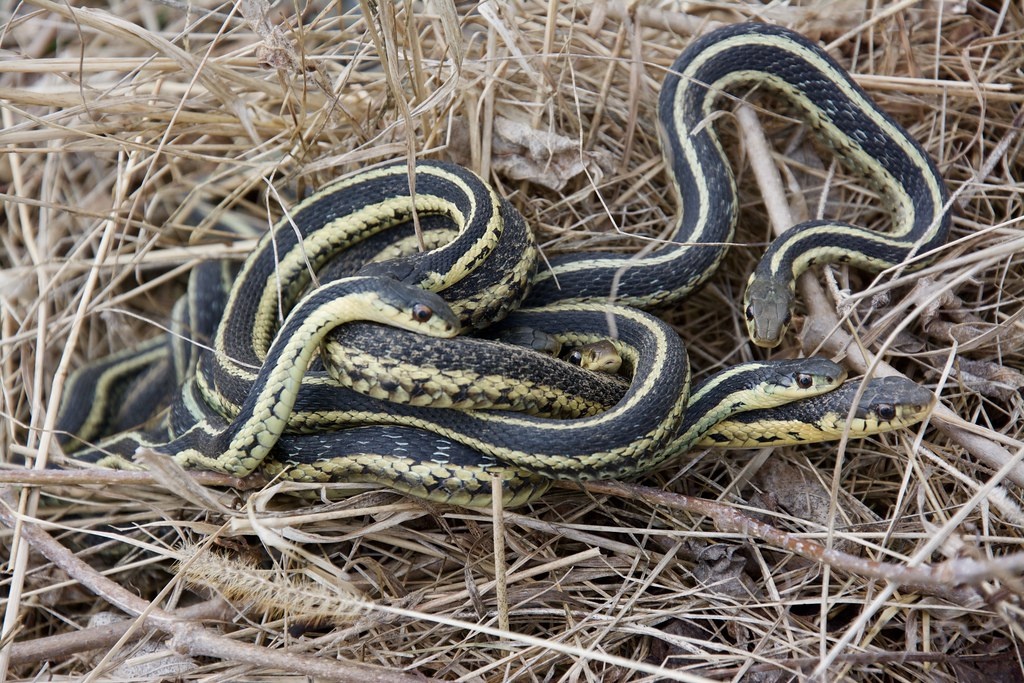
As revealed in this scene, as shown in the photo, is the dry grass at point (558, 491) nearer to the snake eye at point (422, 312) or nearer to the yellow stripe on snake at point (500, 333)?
the yellow stripe on snake at point (500, 333)

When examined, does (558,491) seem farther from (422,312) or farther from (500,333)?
(422,312)

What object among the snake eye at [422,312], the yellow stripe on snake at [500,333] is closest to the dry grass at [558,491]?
the yellow stripe on snake at [500,333]

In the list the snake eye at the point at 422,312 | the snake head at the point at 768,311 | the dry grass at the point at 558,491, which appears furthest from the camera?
the snake head at the point at 768,311

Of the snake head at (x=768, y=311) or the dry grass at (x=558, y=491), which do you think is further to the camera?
the snake head at (x=768, y=311)

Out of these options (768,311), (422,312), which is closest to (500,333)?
(422,312)

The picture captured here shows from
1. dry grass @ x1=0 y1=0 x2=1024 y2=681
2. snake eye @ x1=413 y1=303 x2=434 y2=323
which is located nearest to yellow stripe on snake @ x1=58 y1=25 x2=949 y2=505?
snake eye @ x1=413 y1=303 x2=434 y2=323

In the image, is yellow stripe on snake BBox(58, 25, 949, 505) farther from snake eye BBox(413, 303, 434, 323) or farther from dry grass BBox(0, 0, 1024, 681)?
dry grass BBox(0, 0, 1024, 681)

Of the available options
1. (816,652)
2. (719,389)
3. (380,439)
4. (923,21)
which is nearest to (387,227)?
(380,439)
